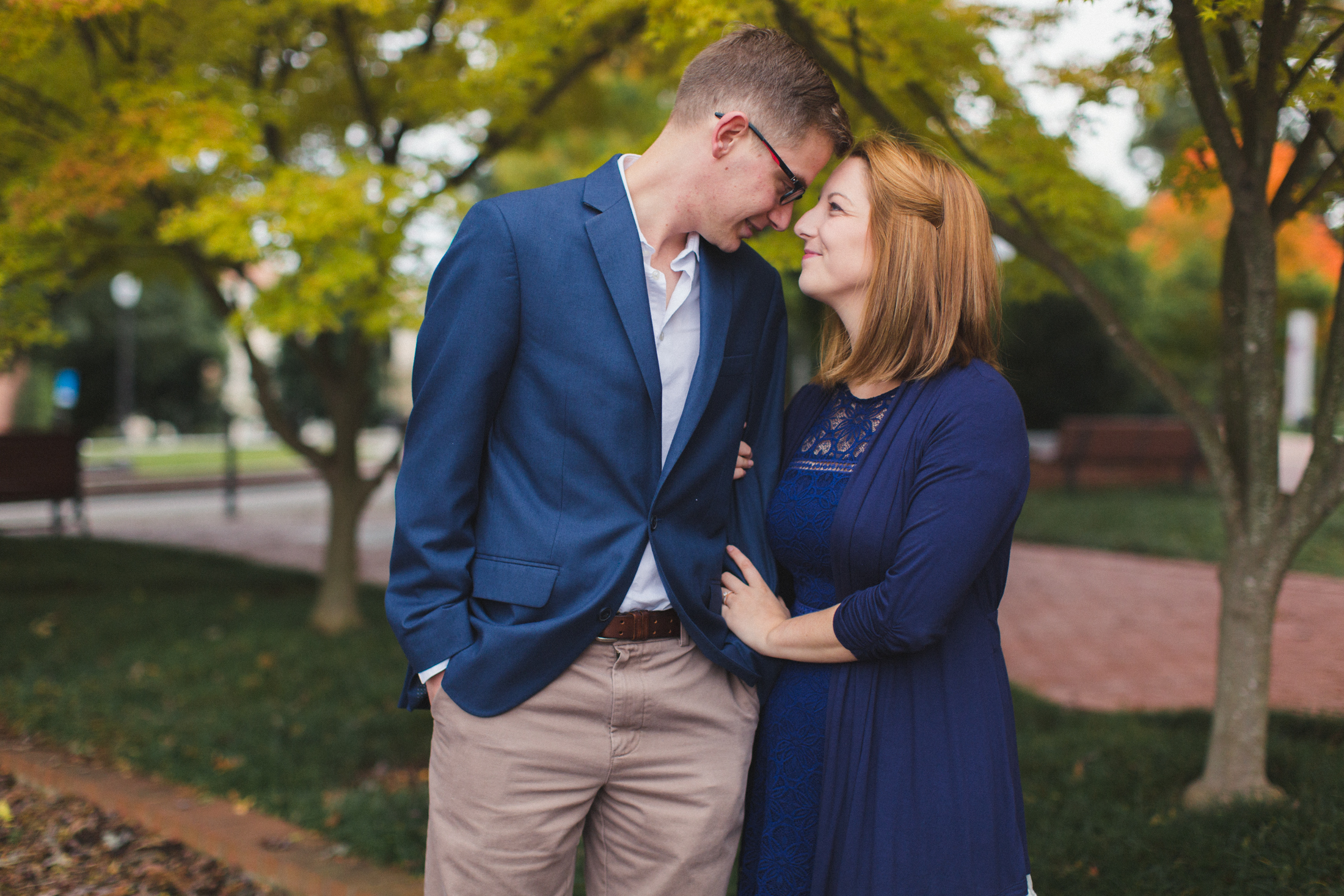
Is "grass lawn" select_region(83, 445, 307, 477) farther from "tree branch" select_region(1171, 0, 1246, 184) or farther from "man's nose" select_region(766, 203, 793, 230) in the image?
"man's nose" select_region(766, 203, 793, 230)

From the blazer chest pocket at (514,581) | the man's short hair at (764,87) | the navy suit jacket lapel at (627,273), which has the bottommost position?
the blazer chest pocket at (514,581)

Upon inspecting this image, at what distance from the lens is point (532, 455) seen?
1862 mm

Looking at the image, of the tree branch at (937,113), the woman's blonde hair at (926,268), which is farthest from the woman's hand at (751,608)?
the tree branch at (937,113)

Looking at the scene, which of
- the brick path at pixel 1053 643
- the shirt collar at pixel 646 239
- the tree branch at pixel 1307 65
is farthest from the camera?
the brick path at pixel 1053 643

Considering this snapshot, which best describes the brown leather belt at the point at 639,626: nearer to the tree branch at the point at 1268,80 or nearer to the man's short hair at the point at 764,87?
the man's short hair at the point at 764,87

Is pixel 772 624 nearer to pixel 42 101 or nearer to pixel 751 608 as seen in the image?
pixel 751 608

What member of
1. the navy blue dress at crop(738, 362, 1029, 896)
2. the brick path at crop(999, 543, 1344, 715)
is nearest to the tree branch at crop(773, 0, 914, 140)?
the navy blue dress at crop(738, 362, 1029, 896)

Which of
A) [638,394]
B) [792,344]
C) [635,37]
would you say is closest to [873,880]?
[638,394]

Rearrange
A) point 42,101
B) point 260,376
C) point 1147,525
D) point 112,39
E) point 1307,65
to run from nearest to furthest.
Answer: point 1307,65
point 112,39
point 42,101
point 260,376
point 1147,525

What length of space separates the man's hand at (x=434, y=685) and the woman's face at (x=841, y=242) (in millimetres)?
1017

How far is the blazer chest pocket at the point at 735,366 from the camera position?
200cm

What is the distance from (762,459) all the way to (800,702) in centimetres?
50

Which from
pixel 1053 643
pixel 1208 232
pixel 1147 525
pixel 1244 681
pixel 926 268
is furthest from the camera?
pixel 1208 232

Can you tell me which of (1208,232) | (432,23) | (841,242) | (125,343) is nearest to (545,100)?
(432,23)
